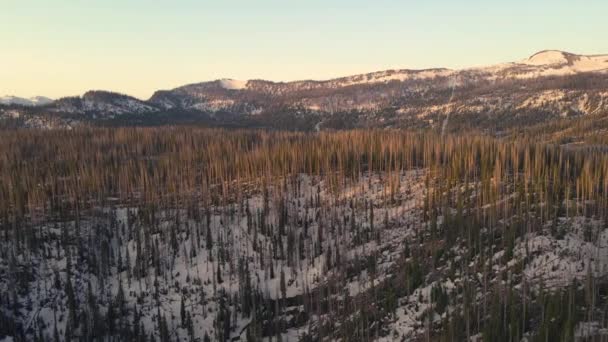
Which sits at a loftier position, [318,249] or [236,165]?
[236,165]

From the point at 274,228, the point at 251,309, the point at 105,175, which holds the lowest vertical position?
the point at 251,309

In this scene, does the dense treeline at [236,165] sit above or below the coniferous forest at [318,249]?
above

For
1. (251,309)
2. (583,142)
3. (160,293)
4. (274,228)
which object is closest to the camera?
(251,309)

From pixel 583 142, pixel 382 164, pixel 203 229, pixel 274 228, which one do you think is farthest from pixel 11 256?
pixel 583 142

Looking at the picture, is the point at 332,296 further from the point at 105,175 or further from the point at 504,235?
the point at 105,175

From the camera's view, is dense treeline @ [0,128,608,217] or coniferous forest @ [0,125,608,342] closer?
coniferous forest @ [0,125,608,342]

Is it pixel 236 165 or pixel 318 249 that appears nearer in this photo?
pixel 318 249

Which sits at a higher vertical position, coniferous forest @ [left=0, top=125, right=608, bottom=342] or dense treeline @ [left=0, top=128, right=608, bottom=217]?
dense treeline @ [left=0, top=128, right=608, bottom=217]

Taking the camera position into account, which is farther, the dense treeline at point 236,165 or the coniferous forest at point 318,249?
the dense treeline at point 236,165
